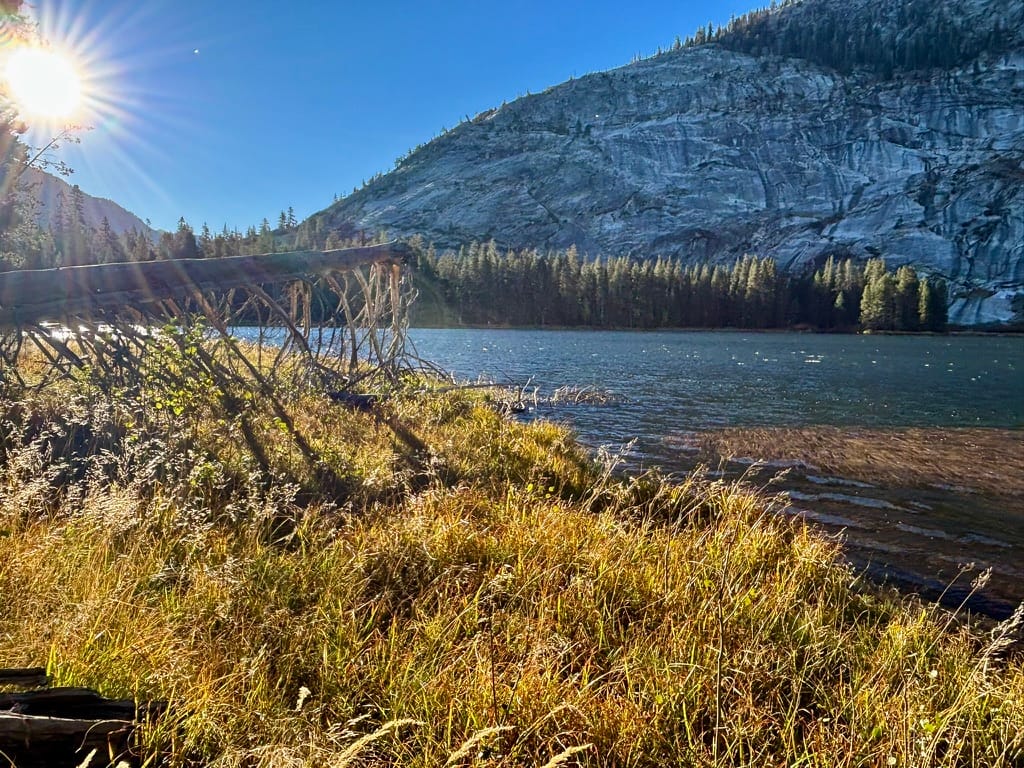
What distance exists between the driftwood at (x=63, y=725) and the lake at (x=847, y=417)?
6.84 metres

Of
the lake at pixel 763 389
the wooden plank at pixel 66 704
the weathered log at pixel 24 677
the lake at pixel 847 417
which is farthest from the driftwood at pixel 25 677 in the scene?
the lake at pixel 763 389

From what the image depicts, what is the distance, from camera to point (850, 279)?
4377 inches

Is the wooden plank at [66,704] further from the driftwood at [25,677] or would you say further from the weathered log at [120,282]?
the weathered log at [120,282]

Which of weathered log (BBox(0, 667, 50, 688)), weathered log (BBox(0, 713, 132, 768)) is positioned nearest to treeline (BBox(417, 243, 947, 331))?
weathered log (BBox(0, 667, 50, 688))

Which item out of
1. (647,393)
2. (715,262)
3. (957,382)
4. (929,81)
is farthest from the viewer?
(929,81)

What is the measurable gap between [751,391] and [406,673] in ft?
81.1

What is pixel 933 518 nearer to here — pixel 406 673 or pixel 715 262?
pixel 406 673

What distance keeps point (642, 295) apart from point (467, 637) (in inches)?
4577

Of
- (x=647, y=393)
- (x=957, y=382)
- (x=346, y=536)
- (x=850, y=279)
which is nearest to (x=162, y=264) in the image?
(x=346, y=536)

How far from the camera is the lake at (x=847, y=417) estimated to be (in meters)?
7.55

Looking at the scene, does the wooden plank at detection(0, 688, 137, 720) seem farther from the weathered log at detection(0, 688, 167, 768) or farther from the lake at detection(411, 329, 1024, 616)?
the lake at detection(411, 329, 1024, 616)

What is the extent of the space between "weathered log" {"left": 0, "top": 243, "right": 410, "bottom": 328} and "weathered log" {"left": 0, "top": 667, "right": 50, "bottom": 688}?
5.59 metres

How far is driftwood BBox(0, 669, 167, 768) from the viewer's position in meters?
1.95

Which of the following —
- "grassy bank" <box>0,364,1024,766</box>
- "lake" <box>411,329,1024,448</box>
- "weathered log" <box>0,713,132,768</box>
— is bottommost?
"lake" <box>411,329,1024,448</box>
